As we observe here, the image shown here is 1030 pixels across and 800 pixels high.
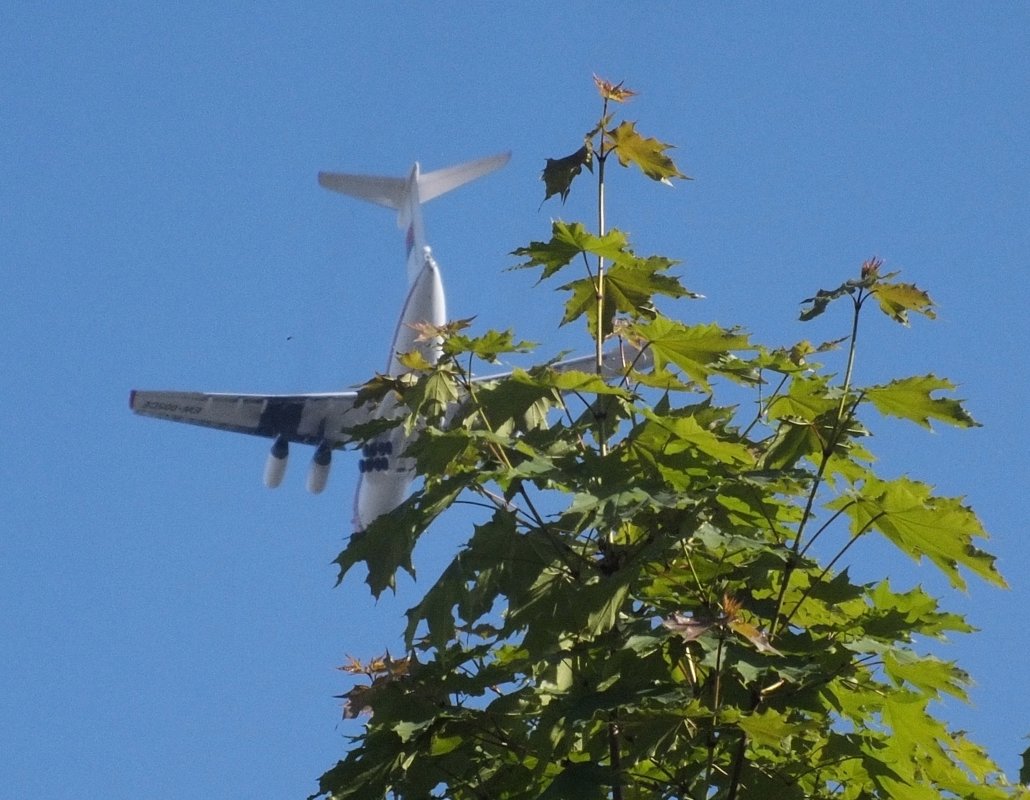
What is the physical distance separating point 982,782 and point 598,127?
8.43ft

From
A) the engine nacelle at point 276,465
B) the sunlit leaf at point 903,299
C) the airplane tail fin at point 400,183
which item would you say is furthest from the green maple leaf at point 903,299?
the airplane tail fin at point 400,183

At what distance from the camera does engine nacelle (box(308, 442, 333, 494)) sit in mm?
48375

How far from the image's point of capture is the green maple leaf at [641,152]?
5363 mm

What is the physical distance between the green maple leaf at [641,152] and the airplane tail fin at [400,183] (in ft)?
202

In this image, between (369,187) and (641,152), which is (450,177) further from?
(641,152)

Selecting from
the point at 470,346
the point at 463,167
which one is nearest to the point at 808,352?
the point at 470,346

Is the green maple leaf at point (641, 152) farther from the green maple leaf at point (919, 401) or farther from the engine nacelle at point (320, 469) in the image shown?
the engine nacelle at point (320, 469)

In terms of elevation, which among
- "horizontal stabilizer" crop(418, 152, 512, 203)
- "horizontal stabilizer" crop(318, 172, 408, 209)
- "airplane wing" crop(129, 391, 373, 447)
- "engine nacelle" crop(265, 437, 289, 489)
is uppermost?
"horizontal stabilizer" crop(418, 152, 512, 203)

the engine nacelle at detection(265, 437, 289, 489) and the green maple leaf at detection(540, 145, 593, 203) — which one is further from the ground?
the engine nacelle at detection(265, 437, 289, 489)

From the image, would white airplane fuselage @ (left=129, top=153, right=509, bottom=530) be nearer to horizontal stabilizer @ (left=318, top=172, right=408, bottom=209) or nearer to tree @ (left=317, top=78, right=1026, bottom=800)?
horizontal stabilizer @ (left=318, top=172, right=408, bottom=209)

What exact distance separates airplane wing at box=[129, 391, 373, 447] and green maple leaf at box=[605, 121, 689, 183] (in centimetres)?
4292

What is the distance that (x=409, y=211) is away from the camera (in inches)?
2566

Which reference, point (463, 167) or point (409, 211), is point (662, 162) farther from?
point (463, 167)

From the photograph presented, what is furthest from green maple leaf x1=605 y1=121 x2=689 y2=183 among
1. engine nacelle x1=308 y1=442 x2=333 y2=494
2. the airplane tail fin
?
the airplane tail fin
